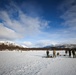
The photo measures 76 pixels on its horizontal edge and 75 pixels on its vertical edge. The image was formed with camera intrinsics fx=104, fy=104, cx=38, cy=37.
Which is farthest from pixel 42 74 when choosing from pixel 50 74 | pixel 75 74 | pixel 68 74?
pixel 75 74

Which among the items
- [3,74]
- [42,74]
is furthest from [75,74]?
[3,74]

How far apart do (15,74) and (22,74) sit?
592 millimetres

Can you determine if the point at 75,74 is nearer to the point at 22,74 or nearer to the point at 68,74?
the point at 68,74

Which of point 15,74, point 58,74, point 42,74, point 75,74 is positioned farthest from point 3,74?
point 75,74

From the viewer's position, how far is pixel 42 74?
8.89 metres

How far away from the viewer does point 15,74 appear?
8.84 meters

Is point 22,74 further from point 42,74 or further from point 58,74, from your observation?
point 58,74

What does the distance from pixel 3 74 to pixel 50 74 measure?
4.03 m

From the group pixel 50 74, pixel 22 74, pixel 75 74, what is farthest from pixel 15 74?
pixel 75 74

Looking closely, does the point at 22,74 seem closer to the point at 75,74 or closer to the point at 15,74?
the point at 15,74

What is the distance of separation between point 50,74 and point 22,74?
240 centimetres

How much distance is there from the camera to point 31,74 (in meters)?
8.86

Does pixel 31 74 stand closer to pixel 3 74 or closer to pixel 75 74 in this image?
pixel 3 74

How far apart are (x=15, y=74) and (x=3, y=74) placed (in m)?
1.04
